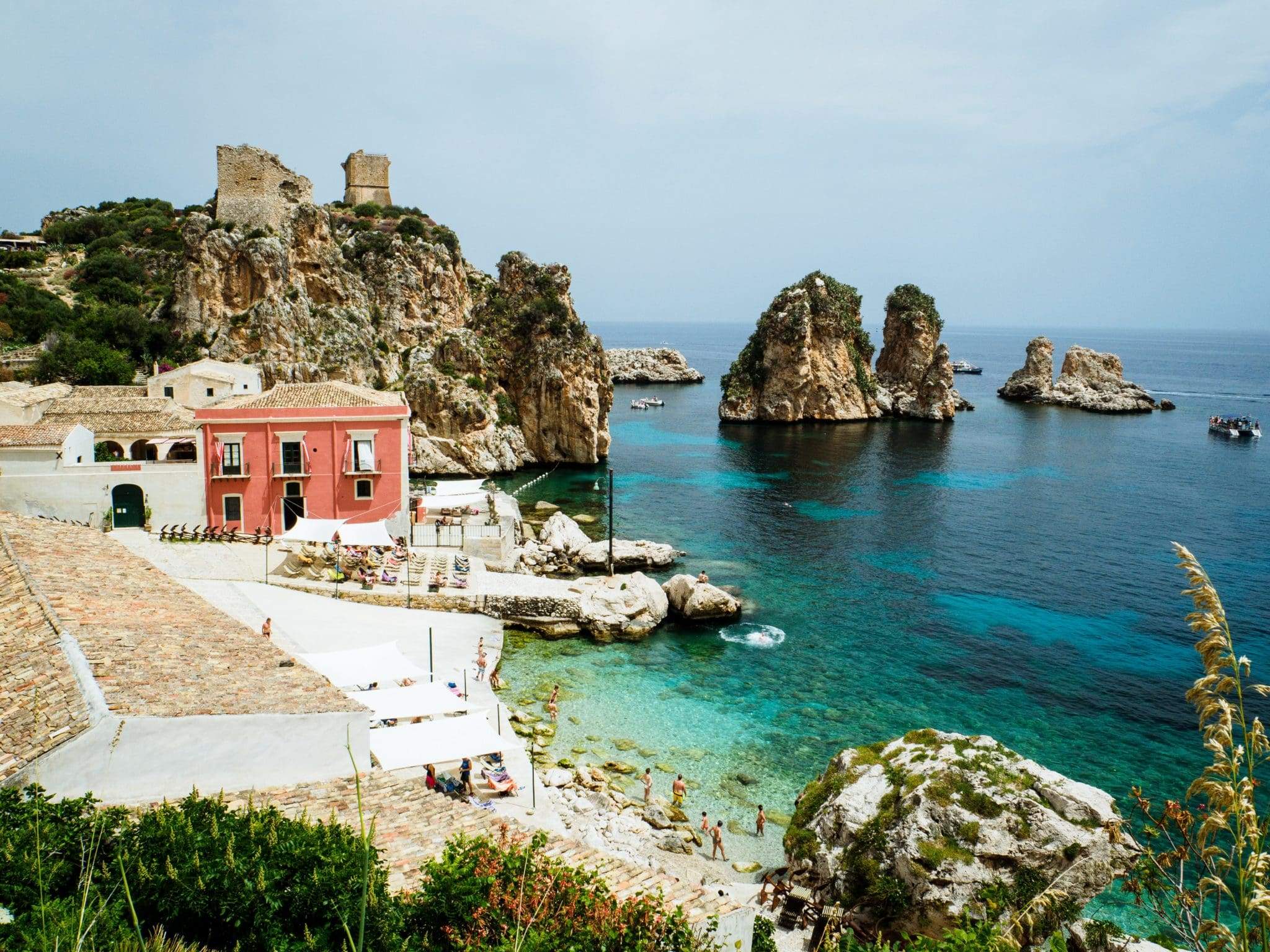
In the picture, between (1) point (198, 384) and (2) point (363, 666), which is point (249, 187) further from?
(2) point (363, 666)

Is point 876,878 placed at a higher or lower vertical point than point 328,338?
lower

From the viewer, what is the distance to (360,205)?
68500 millimetres

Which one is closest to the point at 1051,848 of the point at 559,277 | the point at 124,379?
the point at 124,379

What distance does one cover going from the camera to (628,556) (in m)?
34.8

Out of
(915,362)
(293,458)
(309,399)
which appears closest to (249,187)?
(309,399)

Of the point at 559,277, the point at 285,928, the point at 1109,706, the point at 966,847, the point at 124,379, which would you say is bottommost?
the point at 1109,706

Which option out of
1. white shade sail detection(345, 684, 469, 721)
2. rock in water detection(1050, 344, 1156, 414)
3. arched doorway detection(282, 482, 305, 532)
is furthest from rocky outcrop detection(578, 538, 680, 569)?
rock in water detection(1050, 344, 1156, 414)

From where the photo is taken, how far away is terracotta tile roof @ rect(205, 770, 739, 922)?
10945mm

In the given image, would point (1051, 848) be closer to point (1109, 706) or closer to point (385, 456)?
point (1109, 706)

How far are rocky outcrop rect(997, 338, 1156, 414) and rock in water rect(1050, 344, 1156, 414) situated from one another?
7cm

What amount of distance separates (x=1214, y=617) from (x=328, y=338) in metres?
54.0

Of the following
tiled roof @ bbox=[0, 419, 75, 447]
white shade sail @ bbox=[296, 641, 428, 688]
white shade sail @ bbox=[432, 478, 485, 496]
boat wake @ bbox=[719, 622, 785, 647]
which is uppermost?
tiled roof @ bbox=[0, 419, 75, 447]

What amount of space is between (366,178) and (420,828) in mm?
70555

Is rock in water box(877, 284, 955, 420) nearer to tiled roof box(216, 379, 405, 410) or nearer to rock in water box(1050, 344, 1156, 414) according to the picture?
rock in water box(1050, 344, 1156, 414)
